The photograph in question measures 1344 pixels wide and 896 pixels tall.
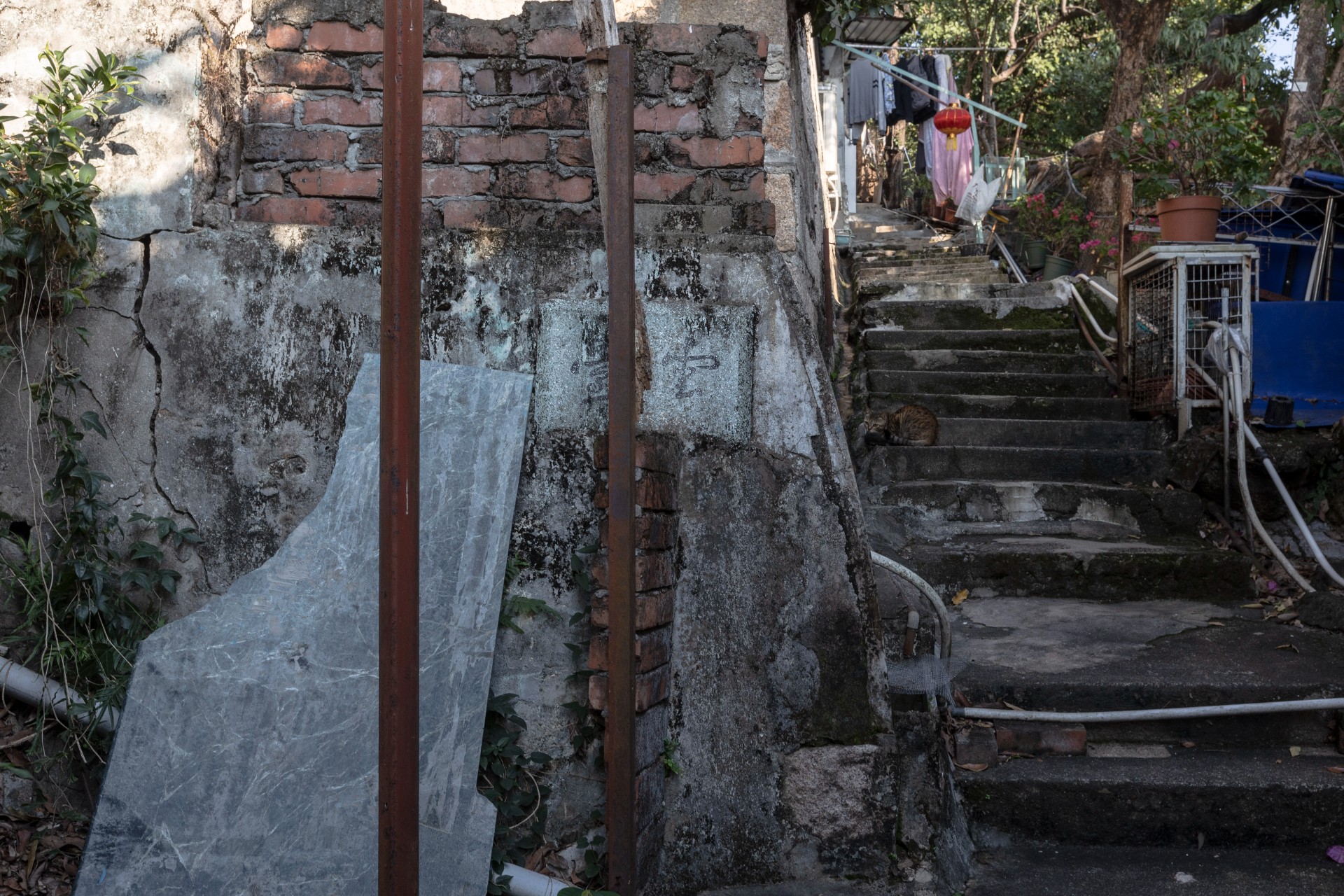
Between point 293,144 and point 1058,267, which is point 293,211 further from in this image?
point 1058,267

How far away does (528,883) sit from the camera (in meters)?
2.10

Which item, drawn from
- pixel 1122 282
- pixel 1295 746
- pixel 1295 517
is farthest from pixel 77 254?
pixel 1122 282

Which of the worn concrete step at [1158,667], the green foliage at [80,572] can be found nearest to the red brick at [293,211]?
the green foliage at [80,572]

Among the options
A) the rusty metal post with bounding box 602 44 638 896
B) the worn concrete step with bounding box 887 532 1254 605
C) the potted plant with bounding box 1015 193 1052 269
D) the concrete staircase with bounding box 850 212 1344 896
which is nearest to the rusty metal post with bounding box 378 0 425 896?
the rusty metal post with bounding box 602 44 638 896

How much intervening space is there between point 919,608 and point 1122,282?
4541 mm

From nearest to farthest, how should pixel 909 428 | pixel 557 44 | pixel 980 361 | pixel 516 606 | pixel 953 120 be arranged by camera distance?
pixel 516 606
pixel 557 44
pixel 909 428
pixel 980 361
pixel 953 120

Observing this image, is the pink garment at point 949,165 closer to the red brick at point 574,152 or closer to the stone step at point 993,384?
the stone step at point 993,384

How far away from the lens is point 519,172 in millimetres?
2471

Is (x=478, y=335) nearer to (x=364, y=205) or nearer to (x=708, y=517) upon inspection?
(x=364, y=205)

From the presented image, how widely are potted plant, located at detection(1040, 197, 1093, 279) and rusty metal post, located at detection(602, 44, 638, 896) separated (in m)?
10.4

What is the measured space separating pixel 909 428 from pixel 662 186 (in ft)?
12.6

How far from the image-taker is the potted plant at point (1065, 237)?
1146 centimetres

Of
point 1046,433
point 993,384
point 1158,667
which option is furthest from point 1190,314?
point 1158,667

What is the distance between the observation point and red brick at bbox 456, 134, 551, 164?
2.47m
